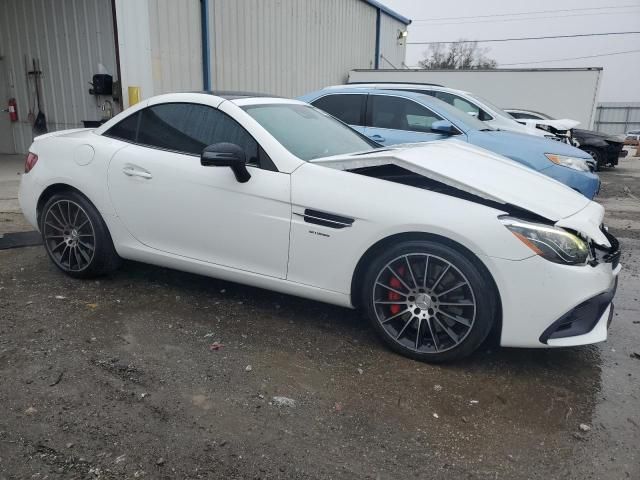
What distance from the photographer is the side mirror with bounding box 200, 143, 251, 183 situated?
3.32 m

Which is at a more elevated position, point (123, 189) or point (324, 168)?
point (324, 168)

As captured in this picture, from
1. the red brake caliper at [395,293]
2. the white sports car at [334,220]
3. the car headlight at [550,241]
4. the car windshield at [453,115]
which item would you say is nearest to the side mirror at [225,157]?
the white sports car at [334,220]

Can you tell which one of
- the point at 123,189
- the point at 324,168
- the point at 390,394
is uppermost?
the point at 324,168

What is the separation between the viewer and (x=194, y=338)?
3436 mm

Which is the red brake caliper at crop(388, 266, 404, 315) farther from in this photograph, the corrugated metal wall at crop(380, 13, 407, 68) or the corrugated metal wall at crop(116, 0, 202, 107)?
the corrugated metal wall at crop(380, 13, 407, 68)

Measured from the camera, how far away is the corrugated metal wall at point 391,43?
2034 centimetres

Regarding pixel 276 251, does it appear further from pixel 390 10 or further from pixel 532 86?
pixel 390 10

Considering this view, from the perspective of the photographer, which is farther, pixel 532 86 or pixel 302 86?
pixel 532 86

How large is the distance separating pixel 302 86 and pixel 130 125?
35.9 feet

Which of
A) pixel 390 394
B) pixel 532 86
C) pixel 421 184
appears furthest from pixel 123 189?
pixel 532 86

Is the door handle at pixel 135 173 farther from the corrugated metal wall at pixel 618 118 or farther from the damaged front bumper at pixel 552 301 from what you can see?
the corrugated metal wall at pixel 618 118

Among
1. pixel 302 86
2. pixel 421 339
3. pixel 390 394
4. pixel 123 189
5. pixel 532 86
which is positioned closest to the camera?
Result: pixel 390 394

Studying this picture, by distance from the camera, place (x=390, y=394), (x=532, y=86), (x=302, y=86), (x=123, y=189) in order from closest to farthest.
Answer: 1. (x=390, y=394)
2. (x=123, y=189)
3. (x=302, y=86)
4. (x=532, y=86)

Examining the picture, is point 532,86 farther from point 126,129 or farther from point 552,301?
point 552,301
